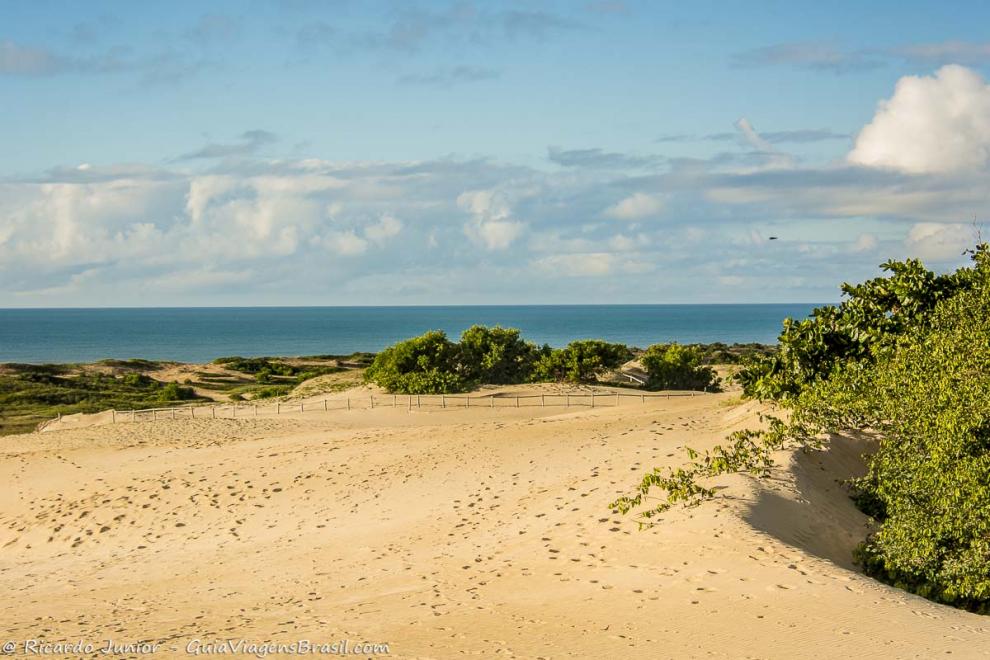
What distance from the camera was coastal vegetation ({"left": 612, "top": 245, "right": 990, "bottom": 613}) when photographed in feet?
43.0

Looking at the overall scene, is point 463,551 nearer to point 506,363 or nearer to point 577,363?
point 577,363

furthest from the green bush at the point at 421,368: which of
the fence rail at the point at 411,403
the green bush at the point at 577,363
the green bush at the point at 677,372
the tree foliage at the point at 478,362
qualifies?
the green bush at the point at 677,372

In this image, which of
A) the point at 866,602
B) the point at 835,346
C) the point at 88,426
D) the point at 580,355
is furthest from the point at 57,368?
the point at 866,602

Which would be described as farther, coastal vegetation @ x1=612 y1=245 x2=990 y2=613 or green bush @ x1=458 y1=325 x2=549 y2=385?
green bush @ x1=458 y1=325 x2=549 y2=385

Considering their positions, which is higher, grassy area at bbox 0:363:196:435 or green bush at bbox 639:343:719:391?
green bush at bbox 639:343:719:391

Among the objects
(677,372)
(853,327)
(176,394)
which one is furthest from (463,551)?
(176,394)

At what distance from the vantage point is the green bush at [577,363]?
44875 mm

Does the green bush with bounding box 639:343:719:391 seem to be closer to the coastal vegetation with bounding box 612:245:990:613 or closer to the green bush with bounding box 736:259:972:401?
the green bush with bounding box 736:259:972:401

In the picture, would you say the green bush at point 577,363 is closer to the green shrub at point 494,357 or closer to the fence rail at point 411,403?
the green shrub at point 494,357

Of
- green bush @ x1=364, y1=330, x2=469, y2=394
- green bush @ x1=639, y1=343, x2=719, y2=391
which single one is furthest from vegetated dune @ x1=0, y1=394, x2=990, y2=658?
green bush @ x1=639, y1=343, x2=719, y2=391

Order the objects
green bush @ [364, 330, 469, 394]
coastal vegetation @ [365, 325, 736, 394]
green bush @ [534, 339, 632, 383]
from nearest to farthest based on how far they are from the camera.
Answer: green bush @ [364, 330, 469, 394] < coastal vegetation @ [365, 325, 736, 394] < green bush @ [534, 339, 632, 383]

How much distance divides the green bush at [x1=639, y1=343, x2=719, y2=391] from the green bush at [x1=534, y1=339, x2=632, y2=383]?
217 cm

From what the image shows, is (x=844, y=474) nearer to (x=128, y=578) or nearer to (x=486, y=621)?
(x=486, y=621)

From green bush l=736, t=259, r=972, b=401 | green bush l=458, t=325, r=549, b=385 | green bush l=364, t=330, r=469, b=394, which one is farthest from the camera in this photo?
green bush l=458, t=325, r=549, b=385
